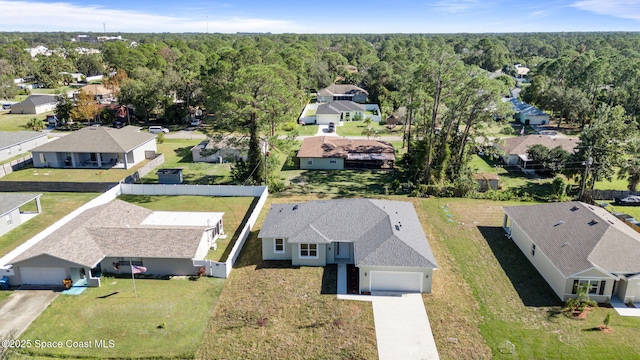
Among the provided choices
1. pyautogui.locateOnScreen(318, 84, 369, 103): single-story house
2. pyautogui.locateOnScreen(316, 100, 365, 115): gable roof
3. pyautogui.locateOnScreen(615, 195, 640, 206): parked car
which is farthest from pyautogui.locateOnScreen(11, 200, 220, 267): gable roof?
pyautogui.locateOnScreen(318, 84, 369, 103): single-story house

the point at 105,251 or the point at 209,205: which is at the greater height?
the point at 105,251

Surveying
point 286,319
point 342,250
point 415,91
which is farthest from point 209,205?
point 415,91

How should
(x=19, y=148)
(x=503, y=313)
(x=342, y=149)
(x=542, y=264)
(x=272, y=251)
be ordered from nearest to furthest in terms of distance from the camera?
(x=503, y=313)
(x=542, y=264)
(x=272, y=251)
(x=342, y=149)
(x=19, y=148)

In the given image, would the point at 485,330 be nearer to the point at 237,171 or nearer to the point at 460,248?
the point at 460,248

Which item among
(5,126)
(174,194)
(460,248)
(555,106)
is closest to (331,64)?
(555,106)

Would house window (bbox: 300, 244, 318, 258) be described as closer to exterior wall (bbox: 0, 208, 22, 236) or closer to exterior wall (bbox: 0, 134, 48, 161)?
exterior wall (bbox: 0, 208, 22, 236)

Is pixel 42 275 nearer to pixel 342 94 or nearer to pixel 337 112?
pixel 337 112
